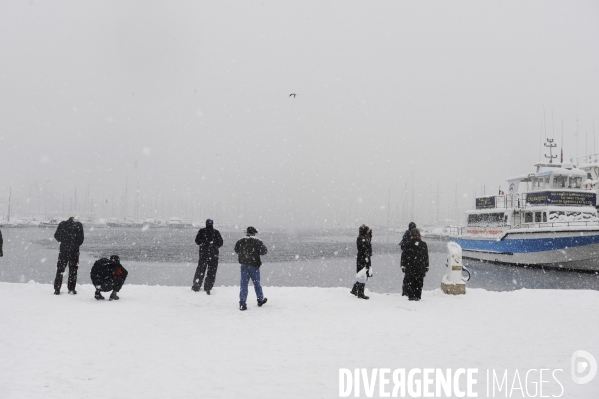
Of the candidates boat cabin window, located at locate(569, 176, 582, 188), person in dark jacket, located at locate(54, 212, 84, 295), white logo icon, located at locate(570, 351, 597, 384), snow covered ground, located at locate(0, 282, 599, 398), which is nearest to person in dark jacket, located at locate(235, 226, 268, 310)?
snow covered ground, located at locate(0, 282, 599, 398)

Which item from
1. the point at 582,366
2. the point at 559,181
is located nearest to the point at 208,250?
the point at 582,366

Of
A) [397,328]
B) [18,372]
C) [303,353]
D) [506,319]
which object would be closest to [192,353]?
[303,353]

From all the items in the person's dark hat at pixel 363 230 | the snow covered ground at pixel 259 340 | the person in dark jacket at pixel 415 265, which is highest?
the person's dark hat at pixel 363 230

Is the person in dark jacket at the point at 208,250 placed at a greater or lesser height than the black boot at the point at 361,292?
greater

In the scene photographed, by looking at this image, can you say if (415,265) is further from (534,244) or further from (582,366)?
(534,244)

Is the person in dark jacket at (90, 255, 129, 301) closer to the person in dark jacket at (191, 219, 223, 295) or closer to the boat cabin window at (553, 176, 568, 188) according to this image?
the person in dark jacket at (191, 219, 223, 295)

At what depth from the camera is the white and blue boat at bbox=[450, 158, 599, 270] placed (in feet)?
88.1

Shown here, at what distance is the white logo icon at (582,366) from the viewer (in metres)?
5.07

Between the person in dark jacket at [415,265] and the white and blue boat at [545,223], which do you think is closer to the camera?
the person in dark jacket at [415,265]

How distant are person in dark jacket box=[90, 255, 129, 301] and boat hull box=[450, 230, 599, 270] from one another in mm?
28009

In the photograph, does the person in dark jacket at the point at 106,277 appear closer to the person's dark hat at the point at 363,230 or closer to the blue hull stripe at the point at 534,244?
the person's dark hat at the point at 363,230

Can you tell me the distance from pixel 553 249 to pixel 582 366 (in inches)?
1015

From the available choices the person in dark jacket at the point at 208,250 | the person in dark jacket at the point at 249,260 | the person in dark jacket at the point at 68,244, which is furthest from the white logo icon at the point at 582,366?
the person in dark jacket at the point at 68,244

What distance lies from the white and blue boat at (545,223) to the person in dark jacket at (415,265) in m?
22.1
